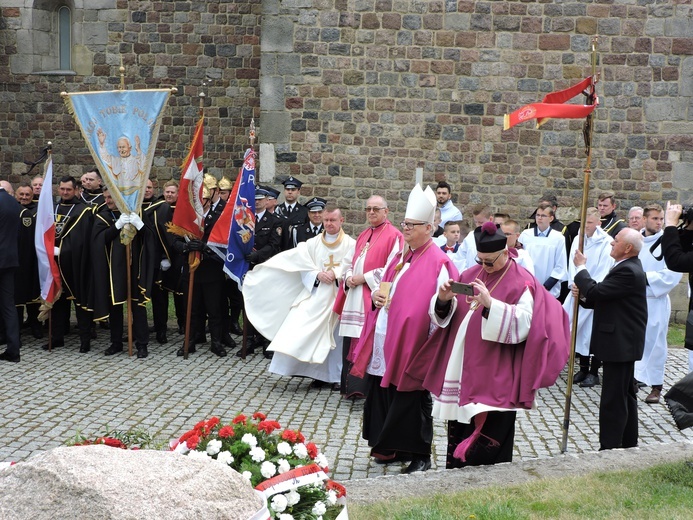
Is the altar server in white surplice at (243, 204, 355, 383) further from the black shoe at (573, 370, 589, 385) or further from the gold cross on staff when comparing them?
the black shoe at (573, 370, 589, 385)

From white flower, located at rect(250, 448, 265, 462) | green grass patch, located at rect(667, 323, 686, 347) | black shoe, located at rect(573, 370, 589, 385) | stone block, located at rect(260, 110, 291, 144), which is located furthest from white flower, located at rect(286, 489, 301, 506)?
stone block, located at rect(260, 110, 291, 144)

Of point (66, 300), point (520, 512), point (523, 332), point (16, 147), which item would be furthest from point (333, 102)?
point (520, 512)

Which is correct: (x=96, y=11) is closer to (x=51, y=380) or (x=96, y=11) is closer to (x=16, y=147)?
(x=16, y=147)

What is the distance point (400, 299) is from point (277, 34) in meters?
8.38

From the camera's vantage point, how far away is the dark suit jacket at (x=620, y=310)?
595 centimetres

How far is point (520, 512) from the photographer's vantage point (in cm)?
424

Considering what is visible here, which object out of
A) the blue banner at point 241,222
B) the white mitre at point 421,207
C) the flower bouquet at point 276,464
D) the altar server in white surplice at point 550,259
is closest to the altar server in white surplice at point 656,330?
the altar server in white surplice at point 550,259

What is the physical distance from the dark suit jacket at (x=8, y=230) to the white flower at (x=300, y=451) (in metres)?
6.42

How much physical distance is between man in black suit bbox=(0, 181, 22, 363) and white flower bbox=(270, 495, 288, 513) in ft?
22.1

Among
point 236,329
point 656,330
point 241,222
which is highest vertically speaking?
point 241,222

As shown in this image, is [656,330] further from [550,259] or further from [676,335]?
[676,335]

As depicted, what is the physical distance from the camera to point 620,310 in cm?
608

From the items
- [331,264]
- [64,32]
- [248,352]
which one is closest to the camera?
[331,264]

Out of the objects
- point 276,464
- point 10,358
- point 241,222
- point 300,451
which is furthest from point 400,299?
point 10,358
